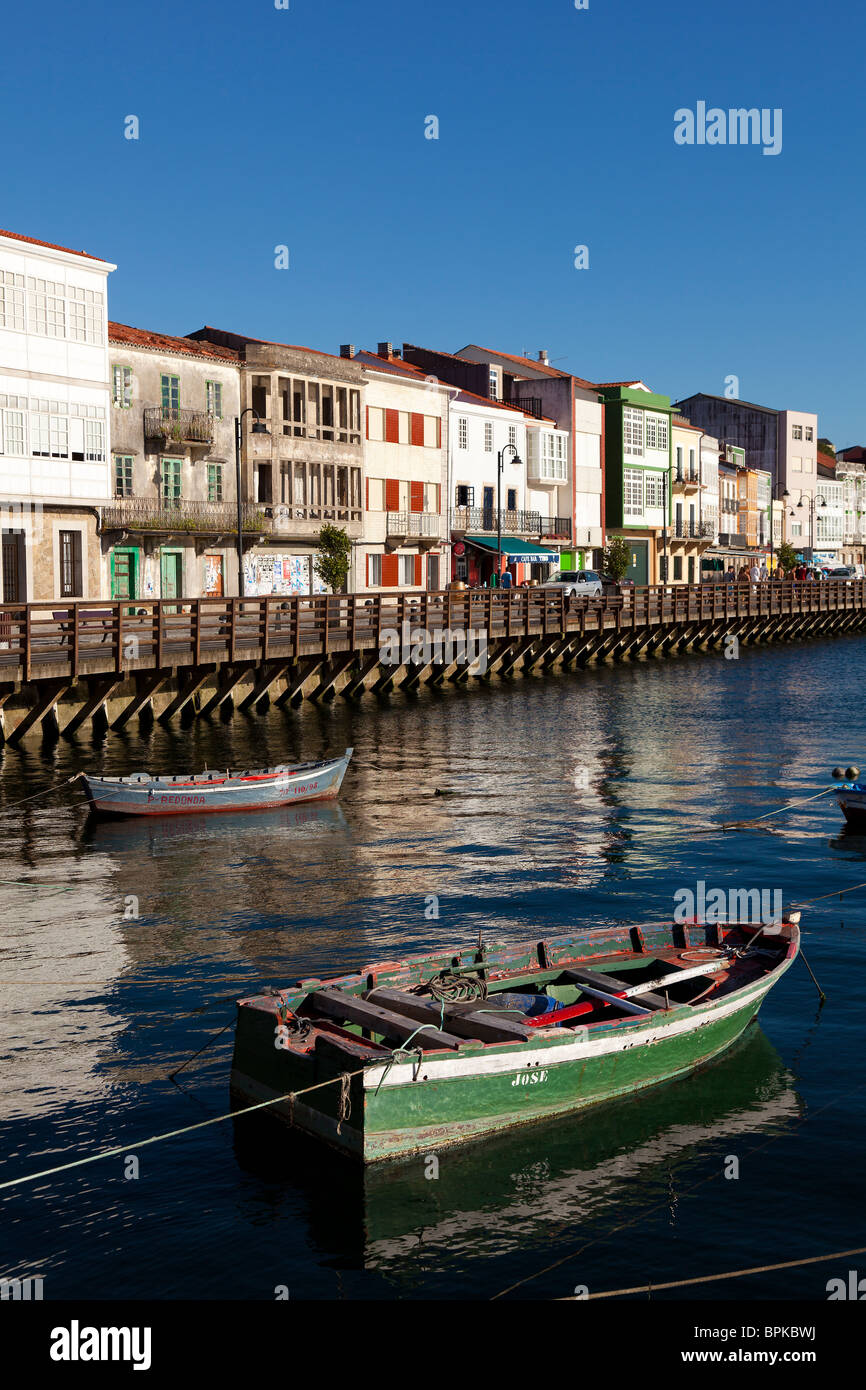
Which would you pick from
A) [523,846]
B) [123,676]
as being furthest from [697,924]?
[123,676]

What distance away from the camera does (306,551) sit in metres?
64.7

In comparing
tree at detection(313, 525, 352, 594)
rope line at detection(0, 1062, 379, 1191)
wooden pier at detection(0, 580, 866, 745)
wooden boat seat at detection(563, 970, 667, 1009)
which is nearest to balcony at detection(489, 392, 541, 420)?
wooden pier at detection(0, 580, 866, 745)

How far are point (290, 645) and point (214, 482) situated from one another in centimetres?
1648

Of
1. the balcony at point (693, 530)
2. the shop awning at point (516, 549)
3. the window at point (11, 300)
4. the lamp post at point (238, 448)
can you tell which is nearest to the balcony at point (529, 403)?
the shop awning at point (516, 549)

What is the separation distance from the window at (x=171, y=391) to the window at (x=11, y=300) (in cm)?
1021

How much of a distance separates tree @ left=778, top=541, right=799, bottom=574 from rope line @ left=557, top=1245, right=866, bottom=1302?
125 metres

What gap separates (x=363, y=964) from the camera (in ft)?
58.4

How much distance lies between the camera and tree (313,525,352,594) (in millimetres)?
62219

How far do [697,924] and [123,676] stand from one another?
25.2m

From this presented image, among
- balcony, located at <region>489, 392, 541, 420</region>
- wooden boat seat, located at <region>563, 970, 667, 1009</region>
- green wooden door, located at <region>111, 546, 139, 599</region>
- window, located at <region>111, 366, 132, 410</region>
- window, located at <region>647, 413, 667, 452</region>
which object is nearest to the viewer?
wooden boat seat, located at <region>563, 970, 667, 1009</region>

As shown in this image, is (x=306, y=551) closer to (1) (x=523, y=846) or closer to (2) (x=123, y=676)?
(2) (x=123, y=676)

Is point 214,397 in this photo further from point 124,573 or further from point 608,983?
point 608,983

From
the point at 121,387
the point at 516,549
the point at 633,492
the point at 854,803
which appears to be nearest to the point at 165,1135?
the point at 854,803

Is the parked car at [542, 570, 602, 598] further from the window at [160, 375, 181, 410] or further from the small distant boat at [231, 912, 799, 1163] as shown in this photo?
the small distant boat at [231, 912, 799, 1163]
